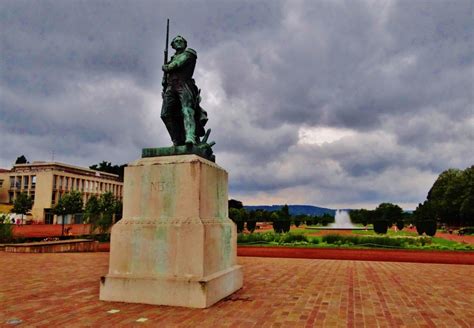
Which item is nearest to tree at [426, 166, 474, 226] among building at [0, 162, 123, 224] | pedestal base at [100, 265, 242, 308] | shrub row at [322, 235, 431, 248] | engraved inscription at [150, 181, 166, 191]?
shrub row at [322, 235, 431, 248]

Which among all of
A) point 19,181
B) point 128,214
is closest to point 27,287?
point 128,214

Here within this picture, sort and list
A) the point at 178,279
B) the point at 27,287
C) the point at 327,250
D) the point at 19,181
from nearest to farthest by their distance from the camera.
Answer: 1. the point at 178,279
2. the point at 27,287
3. the point at 327,250
4. the point at 19,181

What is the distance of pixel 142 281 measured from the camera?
5.87 meters

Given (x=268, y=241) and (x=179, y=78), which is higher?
(x=179, y=78)

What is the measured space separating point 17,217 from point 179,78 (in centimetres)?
5797

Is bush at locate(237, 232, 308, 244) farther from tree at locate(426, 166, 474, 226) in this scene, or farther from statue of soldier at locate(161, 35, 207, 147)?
tree at locate(426, 166, 474, 226)

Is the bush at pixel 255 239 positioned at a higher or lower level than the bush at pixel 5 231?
lower

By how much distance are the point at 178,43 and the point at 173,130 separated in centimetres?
160

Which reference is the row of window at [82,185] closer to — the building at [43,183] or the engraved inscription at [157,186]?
the building at [43,183]

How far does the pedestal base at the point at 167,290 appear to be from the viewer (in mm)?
5539

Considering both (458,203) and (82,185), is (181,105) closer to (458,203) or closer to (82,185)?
(458,203)

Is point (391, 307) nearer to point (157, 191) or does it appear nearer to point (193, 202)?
point (193, 202)

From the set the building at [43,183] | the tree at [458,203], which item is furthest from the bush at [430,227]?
the building at [43,183]

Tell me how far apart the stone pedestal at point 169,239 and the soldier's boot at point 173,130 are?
2.23ft
